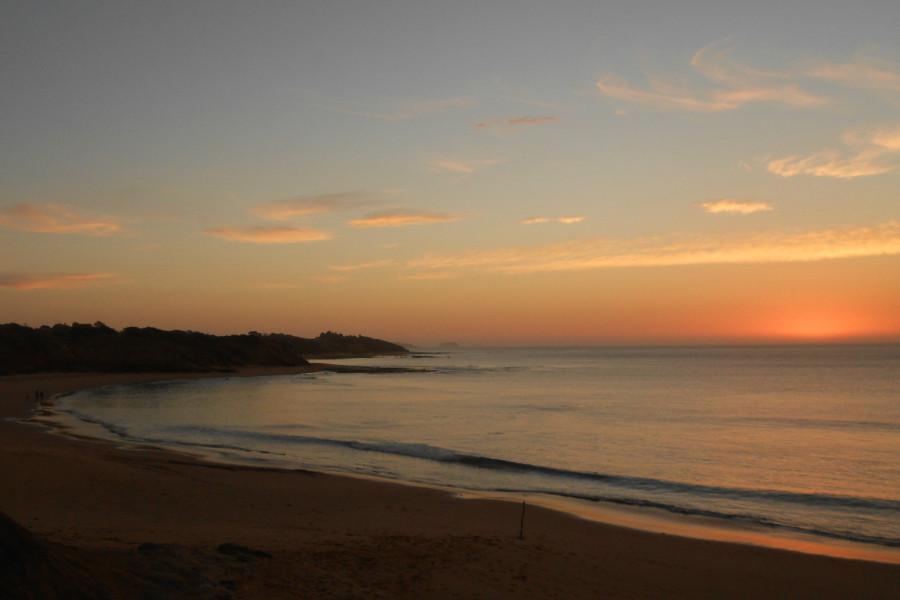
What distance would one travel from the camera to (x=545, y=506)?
17500 mm

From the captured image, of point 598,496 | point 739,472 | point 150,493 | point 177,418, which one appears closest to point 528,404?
point 177,418

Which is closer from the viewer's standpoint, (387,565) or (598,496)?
(387,565)

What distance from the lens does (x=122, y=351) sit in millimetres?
89562

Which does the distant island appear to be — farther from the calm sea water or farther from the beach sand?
the beach sand

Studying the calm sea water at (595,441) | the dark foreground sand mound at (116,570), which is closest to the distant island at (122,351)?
the calm sea water at (595,441)

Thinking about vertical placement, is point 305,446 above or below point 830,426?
below

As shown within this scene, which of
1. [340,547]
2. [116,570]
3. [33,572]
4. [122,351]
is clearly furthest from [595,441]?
[122,351]

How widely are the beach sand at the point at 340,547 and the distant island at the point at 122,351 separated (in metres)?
67.9

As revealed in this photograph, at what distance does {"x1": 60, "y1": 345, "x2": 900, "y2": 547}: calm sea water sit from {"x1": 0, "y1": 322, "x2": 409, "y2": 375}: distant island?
24910 millimetres

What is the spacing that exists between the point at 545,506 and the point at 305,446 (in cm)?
1393

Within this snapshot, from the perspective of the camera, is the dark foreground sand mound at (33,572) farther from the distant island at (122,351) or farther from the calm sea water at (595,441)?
the distant island at (122,351)

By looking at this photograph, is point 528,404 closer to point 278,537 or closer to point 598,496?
point 598,496

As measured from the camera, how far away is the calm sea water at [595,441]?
1933 cm

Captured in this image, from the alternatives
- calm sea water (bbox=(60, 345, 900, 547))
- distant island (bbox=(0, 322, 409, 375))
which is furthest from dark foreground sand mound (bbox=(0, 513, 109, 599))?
distant island (bbox=(0, 322, 409, 375))
